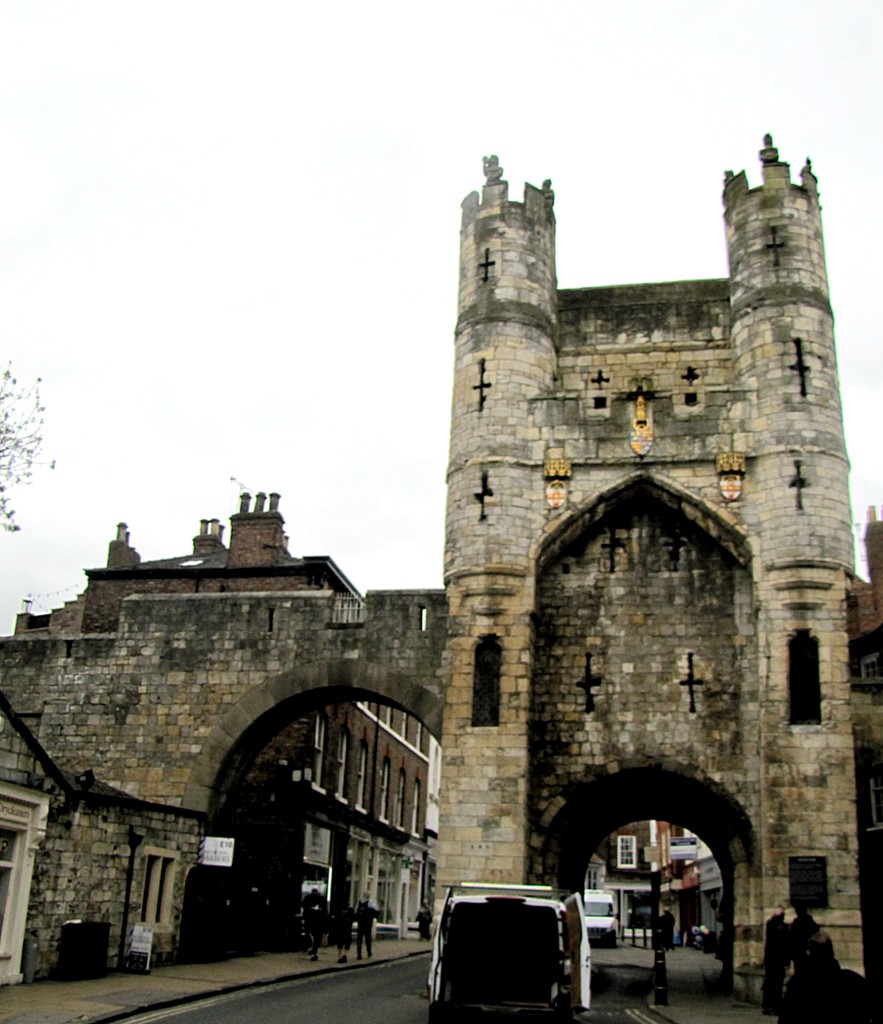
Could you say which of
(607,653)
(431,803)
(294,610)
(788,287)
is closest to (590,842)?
(607,653)

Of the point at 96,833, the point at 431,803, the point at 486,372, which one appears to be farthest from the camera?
the point at 431,803

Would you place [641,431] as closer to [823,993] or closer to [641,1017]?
[641,1017]

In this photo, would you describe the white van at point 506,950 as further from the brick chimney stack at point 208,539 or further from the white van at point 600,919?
the white van at point 600,919

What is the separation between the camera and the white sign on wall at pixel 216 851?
751 inches

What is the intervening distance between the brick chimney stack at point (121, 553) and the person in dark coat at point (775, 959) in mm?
21313

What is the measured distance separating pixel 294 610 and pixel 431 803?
69.9 feet

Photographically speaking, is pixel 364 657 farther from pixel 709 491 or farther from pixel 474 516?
pixel 709 491

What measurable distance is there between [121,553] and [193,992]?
18129mm

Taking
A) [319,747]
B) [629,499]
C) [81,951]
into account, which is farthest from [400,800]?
[81,951]

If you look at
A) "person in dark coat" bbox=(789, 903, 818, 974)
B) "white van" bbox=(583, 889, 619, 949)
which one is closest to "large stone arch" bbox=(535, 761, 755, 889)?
"person in dark coat" bbox=(789, 903, 818, 974)

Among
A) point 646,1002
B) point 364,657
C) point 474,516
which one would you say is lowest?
point 646,1002

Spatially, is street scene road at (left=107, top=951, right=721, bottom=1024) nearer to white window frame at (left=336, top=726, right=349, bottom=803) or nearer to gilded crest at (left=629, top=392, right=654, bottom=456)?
white window frame at (left=336, top=726, right=349, bottom=803)

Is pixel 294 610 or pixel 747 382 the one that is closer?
pixel 747 382

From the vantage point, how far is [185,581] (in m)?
29.1
